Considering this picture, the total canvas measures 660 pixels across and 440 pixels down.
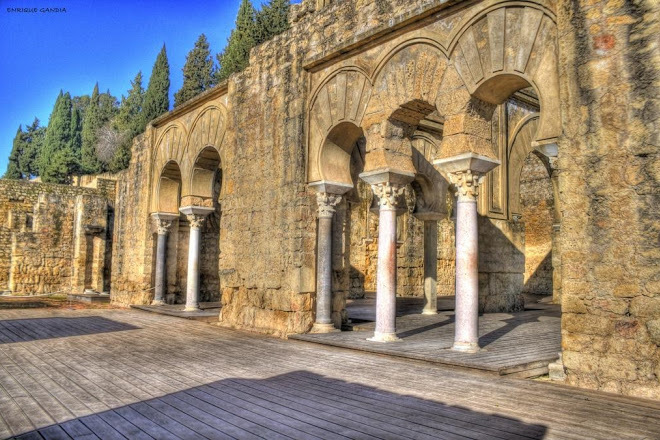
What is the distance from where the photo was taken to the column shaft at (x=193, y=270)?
11398 millimetres

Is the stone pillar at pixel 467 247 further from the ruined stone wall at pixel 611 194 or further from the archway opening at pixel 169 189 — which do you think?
the archway opening at pixel 169 189

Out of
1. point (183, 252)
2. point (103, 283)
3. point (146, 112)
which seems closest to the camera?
point (183, 252)

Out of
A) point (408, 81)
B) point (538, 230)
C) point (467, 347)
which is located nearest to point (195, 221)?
point (408, 81)

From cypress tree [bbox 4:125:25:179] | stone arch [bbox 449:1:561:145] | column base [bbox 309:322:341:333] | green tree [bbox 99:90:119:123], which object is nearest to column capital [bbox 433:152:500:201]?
stone arch [bbox 449:1:561:145]

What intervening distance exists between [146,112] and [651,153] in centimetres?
3397

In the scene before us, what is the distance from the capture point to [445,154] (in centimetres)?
634

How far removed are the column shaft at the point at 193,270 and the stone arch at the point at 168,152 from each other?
4.94ft


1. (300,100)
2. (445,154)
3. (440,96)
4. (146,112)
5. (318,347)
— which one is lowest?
(318,347)

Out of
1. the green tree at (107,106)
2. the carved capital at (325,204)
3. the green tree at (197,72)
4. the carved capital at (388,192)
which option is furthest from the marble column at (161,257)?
the green tree at (107,106)

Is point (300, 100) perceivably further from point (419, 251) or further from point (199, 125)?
point (419, 251)

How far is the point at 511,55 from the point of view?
19.0 ft

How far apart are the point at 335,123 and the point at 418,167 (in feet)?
13.8

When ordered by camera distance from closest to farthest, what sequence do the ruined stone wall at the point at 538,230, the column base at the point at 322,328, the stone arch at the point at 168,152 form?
the column base at the point at 322,328 → the stone arch at the point at 168,152 → the ruined stone wall at the point at 538,230

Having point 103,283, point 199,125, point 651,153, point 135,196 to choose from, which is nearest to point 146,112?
point 103,283
